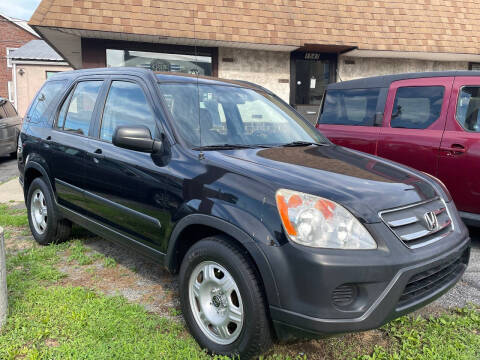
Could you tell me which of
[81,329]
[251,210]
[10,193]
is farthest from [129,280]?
[10,193]

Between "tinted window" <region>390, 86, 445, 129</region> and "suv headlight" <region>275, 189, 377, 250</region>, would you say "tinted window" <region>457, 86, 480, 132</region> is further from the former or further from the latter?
"suv headlight" <region>275, 189, 377, 250</region>

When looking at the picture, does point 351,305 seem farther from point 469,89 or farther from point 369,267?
point 469,89

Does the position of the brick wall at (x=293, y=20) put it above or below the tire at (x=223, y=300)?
above

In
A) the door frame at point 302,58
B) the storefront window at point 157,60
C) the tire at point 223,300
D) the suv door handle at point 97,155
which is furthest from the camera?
Answer: the door frame at point 302,58

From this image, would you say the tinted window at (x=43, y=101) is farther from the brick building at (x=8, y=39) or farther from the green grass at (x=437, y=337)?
the brick building at (x=8, y=39)

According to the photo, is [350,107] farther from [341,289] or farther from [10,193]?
[10,193]

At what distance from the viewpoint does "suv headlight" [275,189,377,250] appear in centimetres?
202

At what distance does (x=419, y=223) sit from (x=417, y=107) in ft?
9.67

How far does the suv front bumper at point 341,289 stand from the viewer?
6.45ft

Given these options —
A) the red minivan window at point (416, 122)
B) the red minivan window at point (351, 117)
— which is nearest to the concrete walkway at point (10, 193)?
the red minivan window at point (351, 117)

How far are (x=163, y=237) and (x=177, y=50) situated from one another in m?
8.95

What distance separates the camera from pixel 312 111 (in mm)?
12164

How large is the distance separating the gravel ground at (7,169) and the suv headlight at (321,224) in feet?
28.3

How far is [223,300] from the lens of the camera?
92.9 inches
